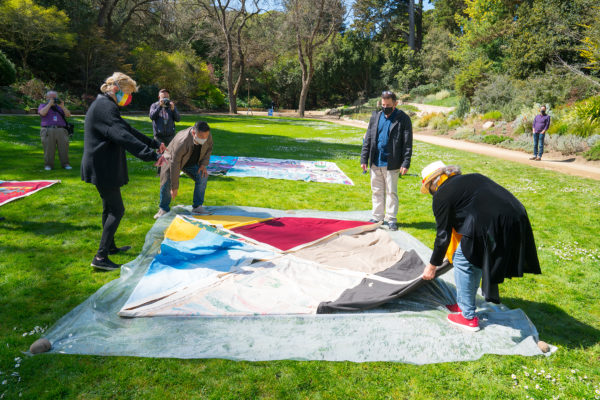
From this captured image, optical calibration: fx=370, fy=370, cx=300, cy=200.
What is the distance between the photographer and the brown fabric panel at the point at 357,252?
14.4 ft

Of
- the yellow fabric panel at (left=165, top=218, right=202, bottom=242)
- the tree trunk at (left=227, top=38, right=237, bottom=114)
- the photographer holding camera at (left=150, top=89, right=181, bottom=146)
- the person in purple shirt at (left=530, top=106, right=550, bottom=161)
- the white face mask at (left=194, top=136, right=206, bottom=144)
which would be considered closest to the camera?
the yellow fabric panel at (left=165, top=218, right=202, bottom=242)

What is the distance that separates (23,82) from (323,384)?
26.7m

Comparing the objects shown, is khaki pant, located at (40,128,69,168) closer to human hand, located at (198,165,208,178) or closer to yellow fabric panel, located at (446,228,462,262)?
human hand, located at (198,165,208,178)

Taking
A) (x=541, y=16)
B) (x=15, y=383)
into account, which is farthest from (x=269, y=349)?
(x=541, y=16)

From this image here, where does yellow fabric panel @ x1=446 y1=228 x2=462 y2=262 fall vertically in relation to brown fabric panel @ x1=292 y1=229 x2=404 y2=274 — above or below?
above

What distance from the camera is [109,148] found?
398 centimetres

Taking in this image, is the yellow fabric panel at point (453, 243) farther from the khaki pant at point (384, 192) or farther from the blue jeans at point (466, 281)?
the khaki pant at point (384, 192)

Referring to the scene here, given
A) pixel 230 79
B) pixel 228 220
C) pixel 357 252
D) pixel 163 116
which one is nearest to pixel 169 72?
pixel 230 79

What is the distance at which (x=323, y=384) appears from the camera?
8.93 feet

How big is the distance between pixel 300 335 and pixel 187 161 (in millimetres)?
3718

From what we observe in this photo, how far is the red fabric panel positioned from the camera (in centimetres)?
503

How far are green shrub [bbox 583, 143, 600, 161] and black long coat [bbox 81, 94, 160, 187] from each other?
15650mm

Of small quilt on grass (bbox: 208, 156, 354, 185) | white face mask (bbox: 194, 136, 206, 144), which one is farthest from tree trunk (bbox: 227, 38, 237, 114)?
white face mask (bbox: 194, 136, 206, 144)

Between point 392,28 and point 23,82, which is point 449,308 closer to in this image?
point 23,82
